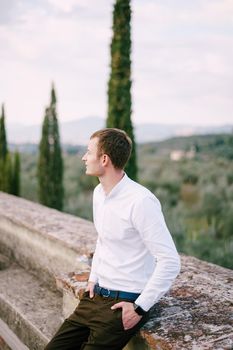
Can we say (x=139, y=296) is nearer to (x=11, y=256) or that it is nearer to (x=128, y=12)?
(x=11, y=256)

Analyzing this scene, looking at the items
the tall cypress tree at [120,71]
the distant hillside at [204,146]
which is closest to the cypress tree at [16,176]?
the tall cypress tree at [120,71]

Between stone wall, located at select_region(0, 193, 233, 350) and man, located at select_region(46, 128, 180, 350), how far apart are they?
0.19 m

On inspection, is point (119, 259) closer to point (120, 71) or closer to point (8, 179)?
point (120, 71)

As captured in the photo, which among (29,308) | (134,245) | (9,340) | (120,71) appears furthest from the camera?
(120,71)

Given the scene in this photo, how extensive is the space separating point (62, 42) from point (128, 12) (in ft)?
5.21

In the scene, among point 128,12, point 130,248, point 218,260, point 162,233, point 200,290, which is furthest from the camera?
point 128,12

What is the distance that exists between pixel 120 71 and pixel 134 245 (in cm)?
810

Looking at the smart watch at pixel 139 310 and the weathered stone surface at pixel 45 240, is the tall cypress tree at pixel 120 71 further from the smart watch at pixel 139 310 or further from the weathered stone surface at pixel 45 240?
the smart watch at pixel 139 310

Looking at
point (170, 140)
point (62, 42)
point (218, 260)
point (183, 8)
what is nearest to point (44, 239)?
point (218, 260)

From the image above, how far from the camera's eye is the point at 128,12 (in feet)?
32.4

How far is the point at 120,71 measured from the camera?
986cm

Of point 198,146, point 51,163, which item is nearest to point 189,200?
point 51,163

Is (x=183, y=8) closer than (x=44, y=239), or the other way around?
(x=44, y=239)

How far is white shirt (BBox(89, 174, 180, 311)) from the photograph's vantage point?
6.70 feet
